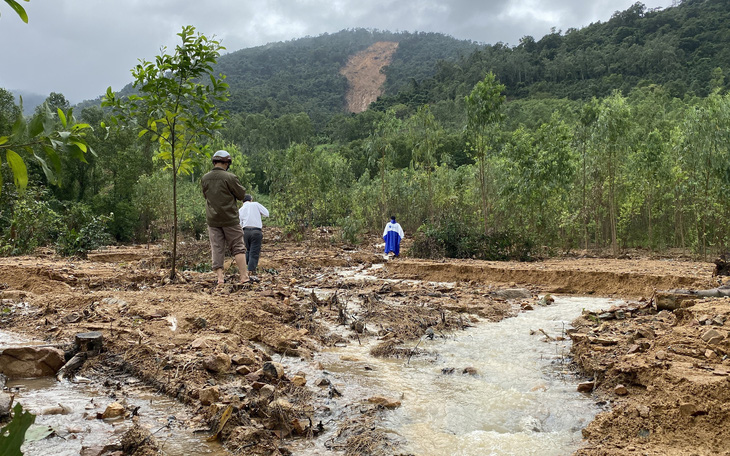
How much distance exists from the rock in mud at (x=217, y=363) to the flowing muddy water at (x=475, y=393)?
0.96 meters

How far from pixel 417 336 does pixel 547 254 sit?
1135cm

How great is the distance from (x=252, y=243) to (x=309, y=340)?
178 inches

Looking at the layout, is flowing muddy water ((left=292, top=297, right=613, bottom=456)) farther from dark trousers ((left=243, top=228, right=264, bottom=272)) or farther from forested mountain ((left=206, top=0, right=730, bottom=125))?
forested mountain ((left=206, top=0, right=730, bottom=125))

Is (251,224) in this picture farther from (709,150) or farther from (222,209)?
(709,150)

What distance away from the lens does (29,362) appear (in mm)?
3818

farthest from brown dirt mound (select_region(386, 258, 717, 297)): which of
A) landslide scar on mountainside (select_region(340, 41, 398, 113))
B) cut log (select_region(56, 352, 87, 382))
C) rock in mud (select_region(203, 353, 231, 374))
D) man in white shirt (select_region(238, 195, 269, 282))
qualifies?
landslide scar on mountainside (select_region(340, 41, 398, 113))

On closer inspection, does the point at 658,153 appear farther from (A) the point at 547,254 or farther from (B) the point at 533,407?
(B) the point at 533,407

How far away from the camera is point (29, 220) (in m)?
12.4

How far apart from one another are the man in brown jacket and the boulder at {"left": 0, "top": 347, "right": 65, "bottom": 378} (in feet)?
11.1

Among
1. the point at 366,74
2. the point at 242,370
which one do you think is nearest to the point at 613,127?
the point at 242,370

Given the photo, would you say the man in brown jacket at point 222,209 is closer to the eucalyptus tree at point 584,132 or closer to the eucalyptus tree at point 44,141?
the eucalyptus tree at point 44,141

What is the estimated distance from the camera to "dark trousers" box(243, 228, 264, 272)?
9.45m

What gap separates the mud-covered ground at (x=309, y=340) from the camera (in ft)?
10.2

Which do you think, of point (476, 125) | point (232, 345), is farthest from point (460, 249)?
point (232, 345)
